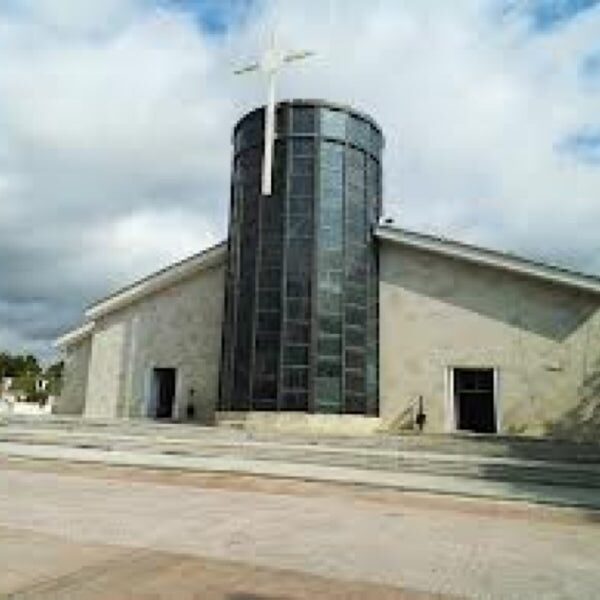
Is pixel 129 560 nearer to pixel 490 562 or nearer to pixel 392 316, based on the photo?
pixel 490 562

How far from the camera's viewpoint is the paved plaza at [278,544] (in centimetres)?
549

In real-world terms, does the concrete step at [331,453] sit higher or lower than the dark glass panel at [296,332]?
lower

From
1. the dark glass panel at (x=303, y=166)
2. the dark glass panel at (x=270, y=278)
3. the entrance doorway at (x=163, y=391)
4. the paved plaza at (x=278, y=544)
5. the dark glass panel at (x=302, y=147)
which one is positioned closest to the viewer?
the paved plaza at (x=278, y=544)

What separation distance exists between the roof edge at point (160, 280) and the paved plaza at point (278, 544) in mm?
15400

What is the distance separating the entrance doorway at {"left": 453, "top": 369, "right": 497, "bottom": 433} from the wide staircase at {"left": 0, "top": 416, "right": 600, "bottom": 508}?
2.73 m

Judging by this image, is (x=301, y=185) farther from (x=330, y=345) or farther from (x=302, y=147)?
(x=330, y=345)

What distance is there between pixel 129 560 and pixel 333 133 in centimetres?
1954

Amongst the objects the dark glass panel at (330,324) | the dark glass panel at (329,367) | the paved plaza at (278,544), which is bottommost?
the paved plaza at (278,544)

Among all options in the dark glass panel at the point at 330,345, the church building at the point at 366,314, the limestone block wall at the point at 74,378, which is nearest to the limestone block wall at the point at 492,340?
the church building at the point at 366,314

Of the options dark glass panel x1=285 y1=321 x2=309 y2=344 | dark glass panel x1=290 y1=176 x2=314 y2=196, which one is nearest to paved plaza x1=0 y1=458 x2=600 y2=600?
dark glass panel x1=285 y1=321 x2=309 y2=344

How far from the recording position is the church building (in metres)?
21.4

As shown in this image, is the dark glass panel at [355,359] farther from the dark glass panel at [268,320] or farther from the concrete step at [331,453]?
the concrete step at [331,453]

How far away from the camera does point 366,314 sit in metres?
23.4

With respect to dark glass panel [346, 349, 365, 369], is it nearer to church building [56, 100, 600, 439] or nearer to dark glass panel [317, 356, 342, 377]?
church building [56, 100, 600, 439]
